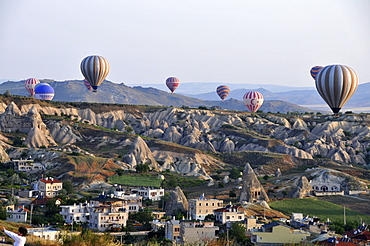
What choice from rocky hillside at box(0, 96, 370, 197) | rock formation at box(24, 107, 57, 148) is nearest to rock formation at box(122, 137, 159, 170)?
rocky hillside at box(0, 96, 370, 197)

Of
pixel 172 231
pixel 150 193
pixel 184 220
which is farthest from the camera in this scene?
pixel 150 193

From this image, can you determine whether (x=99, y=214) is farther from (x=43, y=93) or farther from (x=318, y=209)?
(x=43, y=93)

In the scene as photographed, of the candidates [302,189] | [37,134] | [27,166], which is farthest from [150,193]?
[37,134]

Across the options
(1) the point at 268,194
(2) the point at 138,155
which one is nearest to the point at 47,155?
(2) the point at 138,155

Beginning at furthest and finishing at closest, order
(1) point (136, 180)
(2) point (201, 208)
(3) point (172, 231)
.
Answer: (1) point (136, 180) < (2) point (201, 208) < (3) point (172, 231)

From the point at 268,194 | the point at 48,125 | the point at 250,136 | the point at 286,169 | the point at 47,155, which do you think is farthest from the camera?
the point at 250,136

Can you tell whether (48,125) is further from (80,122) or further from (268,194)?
(268,194)
